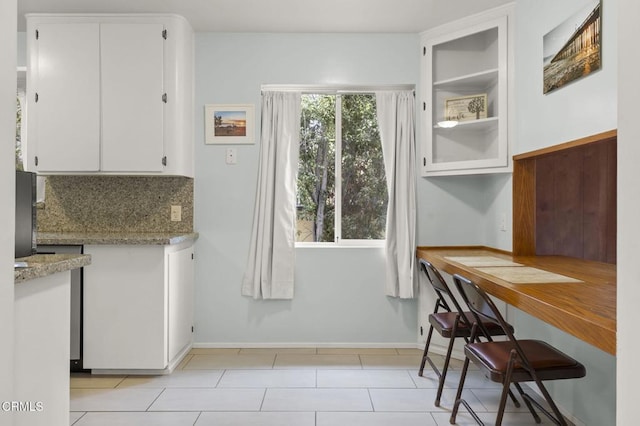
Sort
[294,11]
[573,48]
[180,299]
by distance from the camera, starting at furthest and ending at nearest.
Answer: [180,299] < [294,11] < [573,48]

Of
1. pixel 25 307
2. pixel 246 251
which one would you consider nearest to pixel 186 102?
pixel 246 251

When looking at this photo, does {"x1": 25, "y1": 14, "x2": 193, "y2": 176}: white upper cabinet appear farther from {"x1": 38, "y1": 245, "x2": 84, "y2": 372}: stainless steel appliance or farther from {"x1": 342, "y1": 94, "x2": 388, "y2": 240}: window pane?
{"x1": 342, "y1": 94, "x2": 388, "y2": 240}: window pane

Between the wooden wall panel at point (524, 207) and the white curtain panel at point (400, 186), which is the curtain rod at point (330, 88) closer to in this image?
the white curtain panel at point (400, 186)

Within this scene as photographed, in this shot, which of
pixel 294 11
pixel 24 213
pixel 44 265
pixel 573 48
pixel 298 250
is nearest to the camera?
pixel 44 265

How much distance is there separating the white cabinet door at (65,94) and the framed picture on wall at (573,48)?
9.50ft

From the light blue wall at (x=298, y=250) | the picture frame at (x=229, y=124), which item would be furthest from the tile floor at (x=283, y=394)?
the picture frame at (x=229, y=124)

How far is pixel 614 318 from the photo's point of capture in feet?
4.28

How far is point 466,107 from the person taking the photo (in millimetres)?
3277

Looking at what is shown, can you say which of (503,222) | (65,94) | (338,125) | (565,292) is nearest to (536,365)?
(565,292)

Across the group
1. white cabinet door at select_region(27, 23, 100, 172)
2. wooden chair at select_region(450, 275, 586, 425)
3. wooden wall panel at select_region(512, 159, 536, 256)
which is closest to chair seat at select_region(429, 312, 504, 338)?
wooden chair at select_region(450, 275, 586, 425)

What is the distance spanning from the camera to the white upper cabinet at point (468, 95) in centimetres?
305

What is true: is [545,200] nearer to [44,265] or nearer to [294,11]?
[294,11]

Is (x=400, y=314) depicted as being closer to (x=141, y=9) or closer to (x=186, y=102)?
(x=186, y=102)

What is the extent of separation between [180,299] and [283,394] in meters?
1.07
